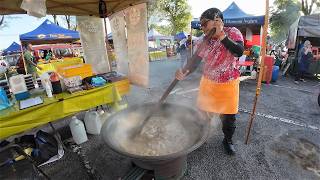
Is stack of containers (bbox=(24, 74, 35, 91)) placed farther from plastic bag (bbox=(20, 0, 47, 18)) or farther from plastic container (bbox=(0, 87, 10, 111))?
plastic bag (bbox=(20, 0, 47, 18))

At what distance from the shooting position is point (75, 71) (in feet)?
12.6

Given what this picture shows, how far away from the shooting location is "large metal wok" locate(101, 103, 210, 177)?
236 cm

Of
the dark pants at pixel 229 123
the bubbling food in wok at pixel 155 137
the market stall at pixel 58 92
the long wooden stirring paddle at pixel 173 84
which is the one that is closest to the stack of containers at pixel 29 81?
the market stall at pixel 58 92

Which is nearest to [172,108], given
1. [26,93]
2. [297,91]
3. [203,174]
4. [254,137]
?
[203,174]

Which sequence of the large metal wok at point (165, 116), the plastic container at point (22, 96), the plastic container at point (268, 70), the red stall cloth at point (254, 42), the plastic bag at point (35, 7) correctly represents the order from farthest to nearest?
the red stall cloth at point (254, 42), the plastic container at point (268, 70), the plastic container at point (22, 96), the plastic bag at point (35, 7), the large metal wok at point (165, 116)

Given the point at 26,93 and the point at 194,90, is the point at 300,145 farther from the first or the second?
the point at 26,93

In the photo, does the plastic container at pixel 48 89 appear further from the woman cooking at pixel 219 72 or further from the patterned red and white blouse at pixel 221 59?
the patterned red and white blouse at pixel 221 59

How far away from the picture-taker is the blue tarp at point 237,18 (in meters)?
9.28

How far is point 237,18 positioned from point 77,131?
918 centimetres

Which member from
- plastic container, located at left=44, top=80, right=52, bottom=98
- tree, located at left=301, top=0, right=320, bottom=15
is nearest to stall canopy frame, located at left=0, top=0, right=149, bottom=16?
plastic container, located at left=44, top=80, right=52, bottom=98

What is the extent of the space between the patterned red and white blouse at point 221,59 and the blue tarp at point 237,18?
295 inches

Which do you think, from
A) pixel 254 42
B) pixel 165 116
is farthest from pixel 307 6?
pixel 165 116

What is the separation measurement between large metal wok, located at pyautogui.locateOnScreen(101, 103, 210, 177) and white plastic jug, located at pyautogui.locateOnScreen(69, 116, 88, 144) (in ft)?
4.69

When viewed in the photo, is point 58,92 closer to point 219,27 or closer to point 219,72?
point 219,72
